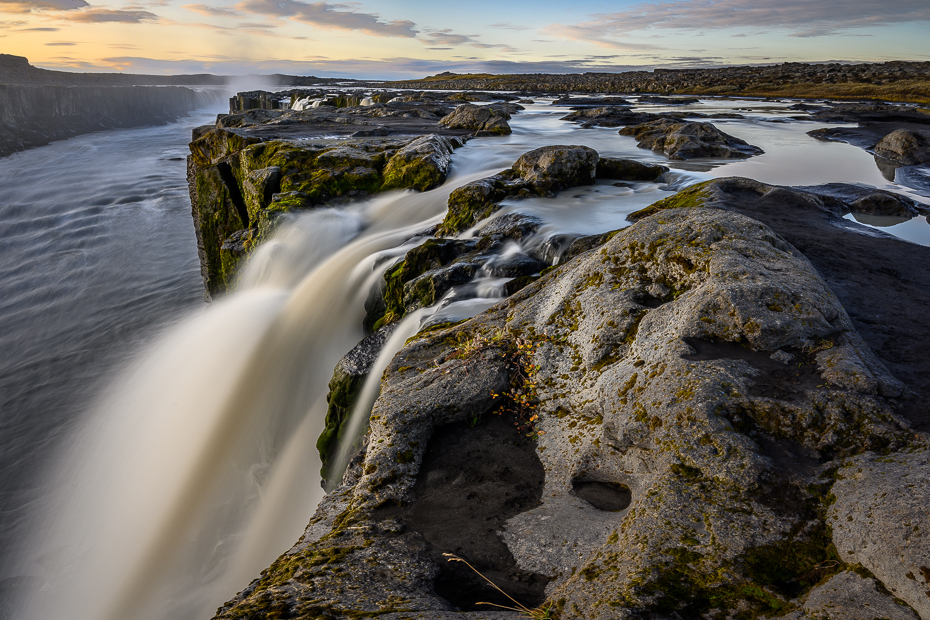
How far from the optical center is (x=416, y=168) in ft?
48.2

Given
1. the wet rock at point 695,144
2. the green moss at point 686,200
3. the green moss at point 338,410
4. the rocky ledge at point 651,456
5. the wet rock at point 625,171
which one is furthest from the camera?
the wet rock at point 695,144

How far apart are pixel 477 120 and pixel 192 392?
2004 centimetres

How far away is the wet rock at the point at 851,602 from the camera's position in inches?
90.0

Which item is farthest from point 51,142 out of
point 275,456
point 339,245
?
point 275,456

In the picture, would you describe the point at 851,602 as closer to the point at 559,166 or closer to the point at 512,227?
the point at 512,227

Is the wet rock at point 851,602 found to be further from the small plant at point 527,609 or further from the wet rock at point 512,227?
the wet rock at point 512,227

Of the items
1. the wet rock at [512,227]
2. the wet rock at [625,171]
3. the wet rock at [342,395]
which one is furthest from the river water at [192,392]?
the wet rock at [625,171]

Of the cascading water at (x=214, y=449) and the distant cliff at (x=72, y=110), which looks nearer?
the cascading water at (x=214, y=449)

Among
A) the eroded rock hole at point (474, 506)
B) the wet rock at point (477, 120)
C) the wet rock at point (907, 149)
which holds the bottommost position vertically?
the eroded rock hole at point (474, 506)

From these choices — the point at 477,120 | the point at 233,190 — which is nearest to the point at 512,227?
the point at 233,190

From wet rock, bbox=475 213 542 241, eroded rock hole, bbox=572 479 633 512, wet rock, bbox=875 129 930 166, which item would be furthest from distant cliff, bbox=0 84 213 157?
wet rock, bbox=875 129 930 166

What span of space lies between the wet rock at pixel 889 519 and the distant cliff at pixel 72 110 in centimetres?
6216

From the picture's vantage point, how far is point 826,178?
1666 centimetres

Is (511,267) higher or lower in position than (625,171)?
lower
